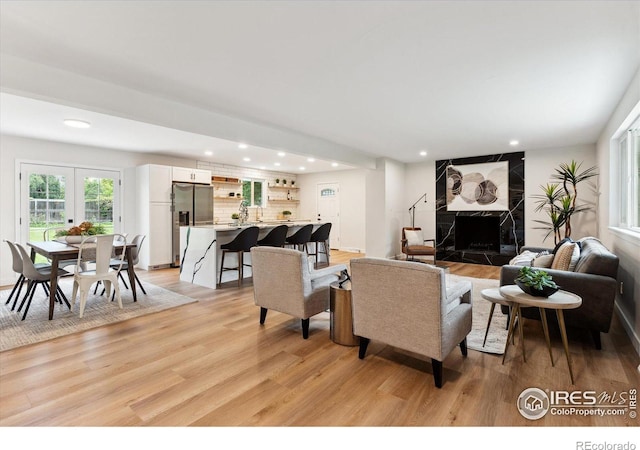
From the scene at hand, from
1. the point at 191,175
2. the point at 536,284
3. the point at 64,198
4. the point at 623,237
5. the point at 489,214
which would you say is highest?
the point at 191,175

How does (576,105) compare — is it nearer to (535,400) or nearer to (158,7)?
(535,400)

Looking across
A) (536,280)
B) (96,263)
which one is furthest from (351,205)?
(536,280)

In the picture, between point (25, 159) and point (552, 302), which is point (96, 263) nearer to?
point (25, 159)

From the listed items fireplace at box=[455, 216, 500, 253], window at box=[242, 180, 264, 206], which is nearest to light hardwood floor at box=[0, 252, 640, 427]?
fireplace at box=[455, 216, 500, 253]

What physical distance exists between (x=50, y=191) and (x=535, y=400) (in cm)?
713

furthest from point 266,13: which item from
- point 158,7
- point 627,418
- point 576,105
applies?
point 576,105

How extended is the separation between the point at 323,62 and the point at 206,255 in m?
3.42

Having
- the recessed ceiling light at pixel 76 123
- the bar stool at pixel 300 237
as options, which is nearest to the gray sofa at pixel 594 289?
the bar stool at pixel 300 237

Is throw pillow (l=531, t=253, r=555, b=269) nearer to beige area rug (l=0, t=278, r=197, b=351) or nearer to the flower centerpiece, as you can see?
beige area rug (l=0, t=278, r=197, b=351)

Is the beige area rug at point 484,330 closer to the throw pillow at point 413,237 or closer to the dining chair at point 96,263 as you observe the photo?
the throw pillow at point 413,237

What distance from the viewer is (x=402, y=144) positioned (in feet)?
18.8

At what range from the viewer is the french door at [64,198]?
5355 mm

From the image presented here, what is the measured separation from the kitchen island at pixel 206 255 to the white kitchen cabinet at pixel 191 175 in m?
1.87
